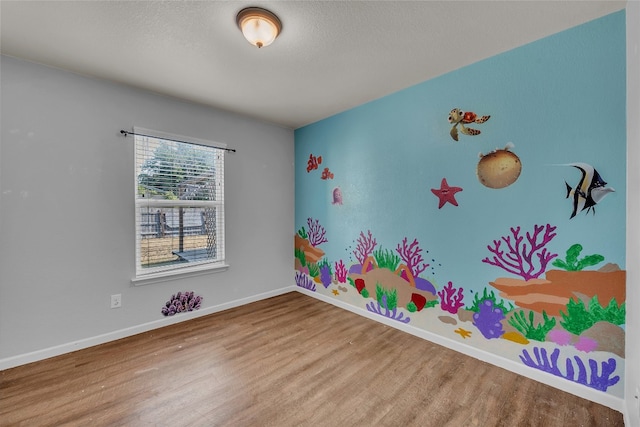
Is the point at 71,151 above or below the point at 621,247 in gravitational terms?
above

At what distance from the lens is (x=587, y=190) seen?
168 cm

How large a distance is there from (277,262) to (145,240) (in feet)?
5.33

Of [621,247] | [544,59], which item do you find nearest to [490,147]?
[544,59]

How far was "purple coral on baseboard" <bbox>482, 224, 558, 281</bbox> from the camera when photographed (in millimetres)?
1835

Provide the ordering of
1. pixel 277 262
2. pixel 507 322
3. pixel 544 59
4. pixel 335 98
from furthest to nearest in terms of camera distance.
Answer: pixel 277 262, pixel 335 98, pixel 507 322, pixel 544 59

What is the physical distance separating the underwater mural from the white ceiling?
261 millimetres

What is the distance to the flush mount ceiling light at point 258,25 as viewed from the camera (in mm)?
1558

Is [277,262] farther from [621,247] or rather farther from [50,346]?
[621,247]

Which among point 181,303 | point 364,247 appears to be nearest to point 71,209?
point 181,303

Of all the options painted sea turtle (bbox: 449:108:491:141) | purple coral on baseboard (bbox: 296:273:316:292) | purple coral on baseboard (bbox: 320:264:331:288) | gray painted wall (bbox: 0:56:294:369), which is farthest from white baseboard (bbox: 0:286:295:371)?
painted sea turtle (bbox: 449:108:491:141)

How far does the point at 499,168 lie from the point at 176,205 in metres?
3.03

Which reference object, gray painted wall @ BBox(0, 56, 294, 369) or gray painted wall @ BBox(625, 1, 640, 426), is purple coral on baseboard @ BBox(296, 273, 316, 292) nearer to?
gray painted wall @ BBox(0, 56, 294, 369)

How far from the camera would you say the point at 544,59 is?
1821 mm

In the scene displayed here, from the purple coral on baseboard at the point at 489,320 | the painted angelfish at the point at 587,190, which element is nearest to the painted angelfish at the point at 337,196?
the purple coral on baseboard at the point at 489,320
